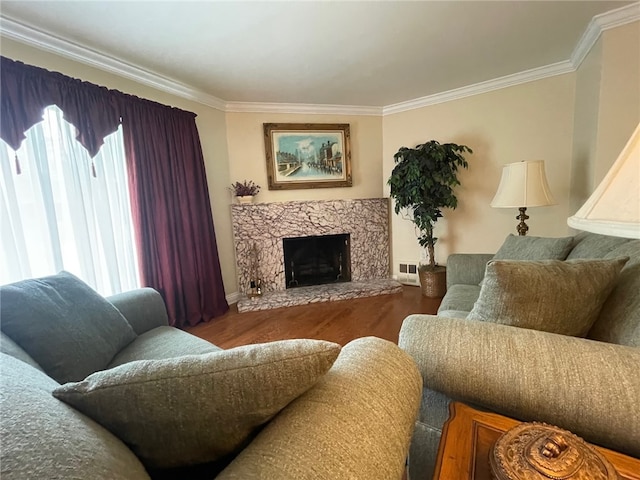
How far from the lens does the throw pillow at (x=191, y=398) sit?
58cm

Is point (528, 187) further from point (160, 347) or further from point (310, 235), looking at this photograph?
point (160, 347)

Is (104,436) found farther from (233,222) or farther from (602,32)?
(602,32)

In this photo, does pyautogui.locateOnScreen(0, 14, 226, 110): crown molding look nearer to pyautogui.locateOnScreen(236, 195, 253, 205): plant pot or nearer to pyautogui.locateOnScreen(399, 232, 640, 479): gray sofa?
pyautogui.locateOnScreen(236, 195, 253, 205): plant pot

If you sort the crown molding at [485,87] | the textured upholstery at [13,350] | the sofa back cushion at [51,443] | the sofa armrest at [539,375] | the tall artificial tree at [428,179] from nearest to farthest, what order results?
the sofa back cushion at [51,443] < the sofa armrest at [539,375] < the textured upholstery at [13,350] < the crown molding at [485,87] < the tall artificial tree at [428,179]

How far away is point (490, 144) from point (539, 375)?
122 inches

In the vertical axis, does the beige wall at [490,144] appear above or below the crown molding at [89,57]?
below

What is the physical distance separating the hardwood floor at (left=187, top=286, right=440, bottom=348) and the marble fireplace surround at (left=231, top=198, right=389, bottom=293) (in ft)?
1.69

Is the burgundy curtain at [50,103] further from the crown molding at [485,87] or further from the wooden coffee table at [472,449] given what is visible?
the crown molding at [485,87]

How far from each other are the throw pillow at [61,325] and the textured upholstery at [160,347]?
0.05 metres

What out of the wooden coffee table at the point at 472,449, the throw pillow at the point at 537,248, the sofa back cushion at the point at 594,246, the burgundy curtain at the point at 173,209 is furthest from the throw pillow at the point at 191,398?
the burgundy curtain at the point at 173,209

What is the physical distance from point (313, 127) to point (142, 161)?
197 centimetres

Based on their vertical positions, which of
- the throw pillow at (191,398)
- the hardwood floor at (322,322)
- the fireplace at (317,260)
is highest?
the throw pillow at (191,398)

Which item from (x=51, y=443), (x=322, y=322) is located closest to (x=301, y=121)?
(x=322, y=322)

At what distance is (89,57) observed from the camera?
2.15 metres
